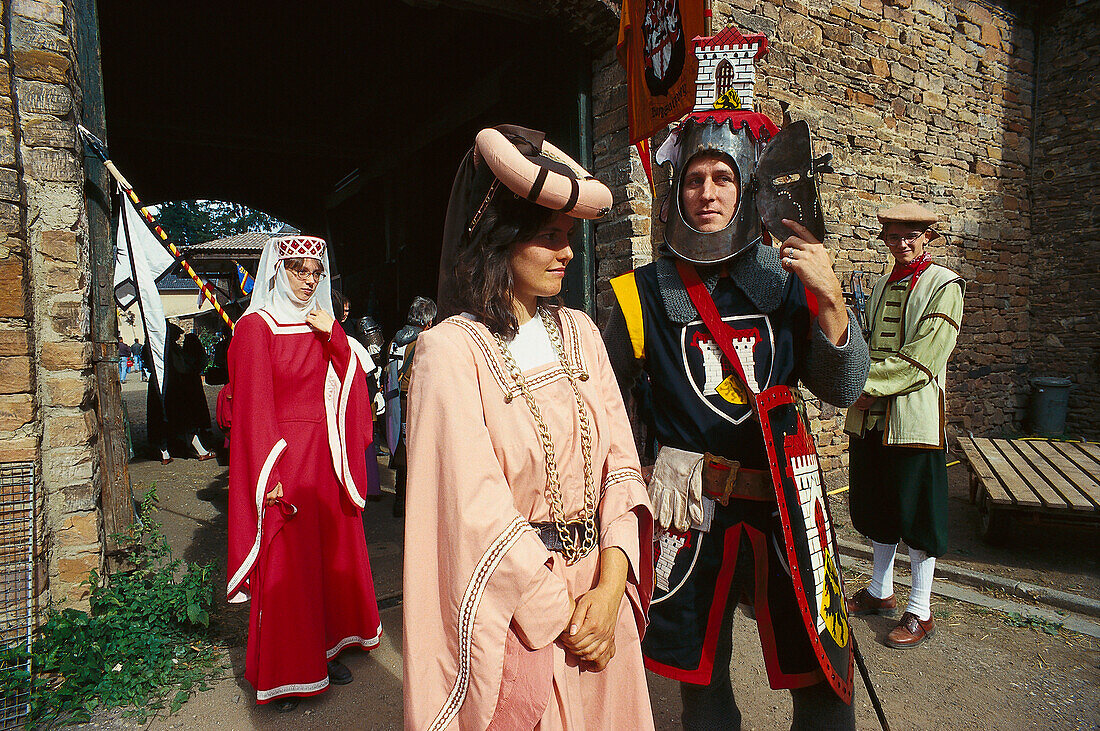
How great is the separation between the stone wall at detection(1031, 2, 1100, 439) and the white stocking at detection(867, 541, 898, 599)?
681 centimetres

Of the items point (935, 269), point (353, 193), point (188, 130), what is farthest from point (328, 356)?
point (353, 193)

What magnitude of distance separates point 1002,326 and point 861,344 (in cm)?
803

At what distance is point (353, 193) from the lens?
11430mm

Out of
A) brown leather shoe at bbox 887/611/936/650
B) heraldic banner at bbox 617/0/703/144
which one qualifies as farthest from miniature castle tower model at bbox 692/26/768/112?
brown leather shoe at bbox 887/611/936/650

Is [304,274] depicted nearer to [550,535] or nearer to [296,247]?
[296,247]

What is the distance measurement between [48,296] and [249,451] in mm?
1418

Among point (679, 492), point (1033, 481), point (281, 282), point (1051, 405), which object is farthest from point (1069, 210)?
point (281, 282)

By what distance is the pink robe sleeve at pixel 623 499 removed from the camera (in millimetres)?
1380

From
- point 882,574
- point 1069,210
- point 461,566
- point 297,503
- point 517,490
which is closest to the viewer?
point 461,566

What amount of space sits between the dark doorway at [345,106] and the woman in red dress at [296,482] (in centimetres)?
267

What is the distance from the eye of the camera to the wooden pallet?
3865 millimetres

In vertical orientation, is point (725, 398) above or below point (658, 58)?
below

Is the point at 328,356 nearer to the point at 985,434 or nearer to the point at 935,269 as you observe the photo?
the point at 935,269

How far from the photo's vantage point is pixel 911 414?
10.2 feet
